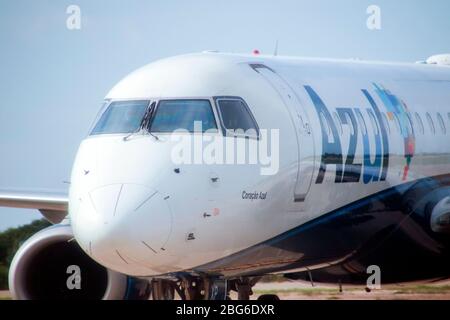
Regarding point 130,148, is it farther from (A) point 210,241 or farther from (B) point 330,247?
(B) point 330,247

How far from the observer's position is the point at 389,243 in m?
24.7

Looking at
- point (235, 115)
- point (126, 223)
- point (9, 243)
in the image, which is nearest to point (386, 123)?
point (235, 115)

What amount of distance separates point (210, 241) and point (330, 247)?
362 centimetres

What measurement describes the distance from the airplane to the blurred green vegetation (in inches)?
386

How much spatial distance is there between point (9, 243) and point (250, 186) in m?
18.3

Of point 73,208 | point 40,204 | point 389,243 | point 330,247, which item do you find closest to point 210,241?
point 73,208

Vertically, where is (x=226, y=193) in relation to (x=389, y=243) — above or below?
above

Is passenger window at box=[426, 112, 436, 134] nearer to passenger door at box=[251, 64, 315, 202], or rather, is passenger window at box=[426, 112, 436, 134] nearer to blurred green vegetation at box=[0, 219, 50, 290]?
passenger door at box=[251, 64, 315, 202]

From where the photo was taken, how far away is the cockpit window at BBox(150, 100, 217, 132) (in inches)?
812

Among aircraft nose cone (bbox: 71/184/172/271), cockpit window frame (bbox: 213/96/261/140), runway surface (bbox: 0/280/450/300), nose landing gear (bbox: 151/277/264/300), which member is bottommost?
runway surface (bbox: 0/280/450/300)

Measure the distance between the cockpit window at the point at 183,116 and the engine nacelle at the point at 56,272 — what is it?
189 inches

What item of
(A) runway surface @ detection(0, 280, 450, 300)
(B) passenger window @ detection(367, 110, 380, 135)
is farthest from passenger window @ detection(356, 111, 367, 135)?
A: (A) runway surface @ detection(0, 280, 450, 300)

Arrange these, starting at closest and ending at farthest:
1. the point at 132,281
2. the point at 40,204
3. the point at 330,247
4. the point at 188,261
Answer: the point at 188,261 → the point at 330,247 → the point at 132,281 → the point at 40,204

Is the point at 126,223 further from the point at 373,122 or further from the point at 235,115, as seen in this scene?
the point at 373,122
